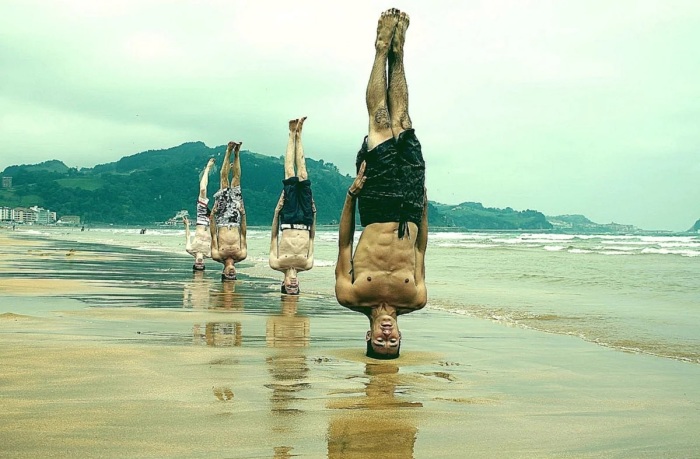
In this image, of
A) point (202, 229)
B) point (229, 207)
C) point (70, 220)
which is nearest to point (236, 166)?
point (229, 207)

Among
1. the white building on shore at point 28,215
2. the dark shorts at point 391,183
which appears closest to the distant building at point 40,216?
the white building on shore at point 28,215

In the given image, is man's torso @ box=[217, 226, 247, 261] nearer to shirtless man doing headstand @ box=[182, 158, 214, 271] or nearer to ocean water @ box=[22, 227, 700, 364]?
ocean water @ box=[22, 227, 700, 364]

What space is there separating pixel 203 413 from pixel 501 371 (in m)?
3.19

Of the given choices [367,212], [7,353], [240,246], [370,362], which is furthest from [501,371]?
[240,246]

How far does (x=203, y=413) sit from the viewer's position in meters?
4.89

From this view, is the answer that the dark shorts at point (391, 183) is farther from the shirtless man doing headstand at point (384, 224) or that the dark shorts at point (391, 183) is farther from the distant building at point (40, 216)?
the distant building at point (40, 216)

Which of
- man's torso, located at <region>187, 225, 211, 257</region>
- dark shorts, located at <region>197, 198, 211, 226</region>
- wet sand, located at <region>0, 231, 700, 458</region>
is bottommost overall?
wet sand, located at <region>0, 231, 700, 458</region>

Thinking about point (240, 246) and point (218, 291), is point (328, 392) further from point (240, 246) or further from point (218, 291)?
point (240, 246)

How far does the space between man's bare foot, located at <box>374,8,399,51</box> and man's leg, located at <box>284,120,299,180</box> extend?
8138mm

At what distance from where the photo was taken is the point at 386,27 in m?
7.95

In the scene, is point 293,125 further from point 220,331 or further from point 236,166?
point 220,331

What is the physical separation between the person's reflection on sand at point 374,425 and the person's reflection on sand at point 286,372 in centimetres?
26

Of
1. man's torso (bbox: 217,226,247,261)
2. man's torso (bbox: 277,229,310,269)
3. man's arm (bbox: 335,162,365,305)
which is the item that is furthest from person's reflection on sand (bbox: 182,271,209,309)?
man's arm (bbox: 335,162,365,305)

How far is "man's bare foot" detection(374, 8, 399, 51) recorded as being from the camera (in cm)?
795
